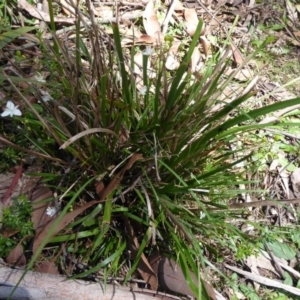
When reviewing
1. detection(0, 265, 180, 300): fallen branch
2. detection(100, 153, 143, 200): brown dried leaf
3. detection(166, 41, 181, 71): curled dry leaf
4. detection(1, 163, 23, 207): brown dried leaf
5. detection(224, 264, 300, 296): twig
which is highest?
detection(166, 41, 181, 71): curled dry leaf

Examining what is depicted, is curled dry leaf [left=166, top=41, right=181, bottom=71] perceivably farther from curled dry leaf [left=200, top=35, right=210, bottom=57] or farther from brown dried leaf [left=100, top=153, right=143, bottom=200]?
brown dried leaf [left=100, top=153, right=143, bottom=200]

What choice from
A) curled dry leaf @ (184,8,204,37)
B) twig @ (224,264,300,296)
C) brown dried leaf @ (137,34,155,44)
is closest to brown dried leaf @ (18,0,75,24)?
brown dried leaf @ (137,34,155,44)

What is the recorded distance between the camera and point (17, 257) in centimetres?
147

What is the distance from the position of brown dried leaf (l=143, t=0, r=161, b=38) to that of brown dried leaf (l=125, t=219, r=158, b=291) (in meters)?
0.98

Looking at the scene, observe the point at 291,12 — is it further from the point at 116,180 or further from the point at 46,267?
the point at 46,267

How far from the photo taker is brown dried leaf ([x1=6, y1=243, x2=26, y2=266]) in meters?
1.46

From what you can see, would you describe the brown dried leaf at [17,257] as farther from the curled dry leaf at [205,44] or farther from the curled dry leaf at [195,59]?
the curled dry leaf at [205,44]

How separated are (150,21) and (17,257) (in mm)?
1247

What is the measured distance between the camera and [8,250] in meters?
1.46

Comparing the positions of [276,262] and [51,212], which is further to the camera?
[276,262]

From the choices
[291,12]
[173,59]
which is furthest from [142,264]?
[291,12]

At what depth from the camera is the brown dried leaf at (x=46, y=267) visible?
1471mm

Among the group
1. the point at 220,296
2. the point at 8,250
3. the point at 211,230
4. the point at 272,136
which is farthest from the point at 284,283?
the point at 8,250

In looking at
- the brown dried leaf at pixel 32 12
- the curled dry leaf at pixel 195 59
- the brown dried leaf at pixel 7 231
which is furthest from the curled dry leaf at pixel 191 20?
the brown dried leaf at pixel 7 231
